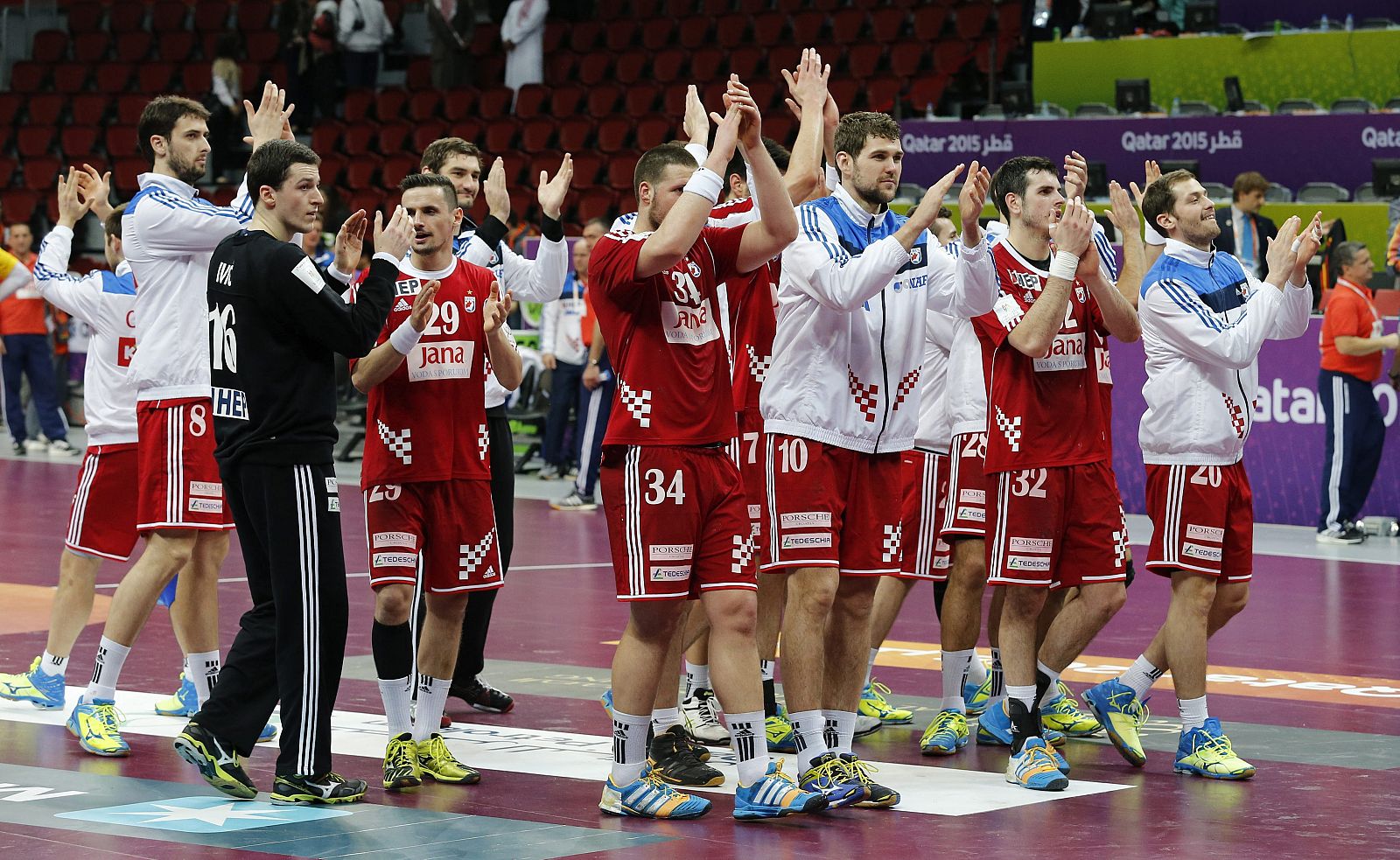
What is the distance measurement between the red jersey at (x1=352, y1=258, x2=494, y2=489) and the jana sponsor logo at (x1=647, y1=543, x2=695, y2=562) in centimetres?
105

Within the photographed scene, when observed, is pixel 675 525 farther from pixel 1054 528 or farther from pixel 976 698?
pixel 976 698

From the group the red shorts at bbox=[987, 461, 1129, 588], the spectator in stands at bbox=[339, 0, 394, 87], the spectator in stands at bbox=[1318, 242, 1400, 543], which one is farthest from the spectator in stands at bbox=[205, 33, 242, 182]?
the red shorts at bbox=[987, 461, 1129, 588]

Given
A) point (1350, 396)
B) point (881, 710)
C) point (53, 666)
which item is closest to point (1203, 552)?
point (881, 710)

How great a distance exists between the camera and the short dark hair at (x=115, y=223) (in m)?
8.40

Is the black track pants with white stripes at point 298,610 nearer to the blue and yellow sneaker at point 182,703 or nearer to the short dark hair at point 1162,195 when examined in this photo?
the blue and yellow sneaker at point 182,703

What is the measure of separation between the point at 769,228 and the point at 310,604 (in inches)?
76.9

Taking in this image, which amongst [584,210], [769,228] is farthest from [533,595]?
[584,210]

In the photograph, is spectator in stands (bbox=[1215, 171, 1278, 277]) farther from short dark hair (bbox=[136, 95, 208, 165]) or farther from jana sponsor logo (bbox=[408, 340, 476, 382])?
short dark hair (bbox=[136, 95, 208, 165])

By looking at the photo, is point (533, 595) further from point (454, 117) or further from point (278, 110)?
point (454, 117)

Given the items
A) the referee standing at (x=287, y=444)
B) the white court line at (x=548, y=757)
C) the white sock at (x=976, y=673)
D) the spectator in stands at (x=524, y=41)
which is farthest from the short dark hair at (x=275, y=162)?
the spectator in stands at (x=524, y=41)

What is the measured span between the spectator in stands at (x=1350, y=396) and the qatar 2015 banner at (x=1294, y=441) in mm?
558

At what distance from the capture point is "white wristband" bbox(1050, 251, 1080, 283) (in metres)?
6.81

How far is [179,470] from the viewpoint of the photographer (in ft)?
24.5

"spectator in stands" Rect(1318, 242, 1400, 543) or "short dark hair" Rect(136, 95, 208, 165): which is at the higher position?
"short dark hair" Rect(136, 95, 208, 165)
